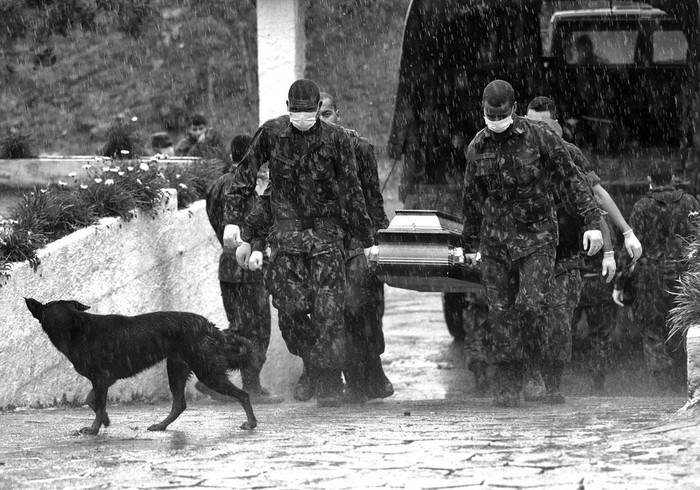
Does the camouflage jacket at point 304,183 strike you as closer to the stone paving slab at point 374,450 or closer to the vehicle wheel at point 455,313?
the stone paving slab at point 374,450

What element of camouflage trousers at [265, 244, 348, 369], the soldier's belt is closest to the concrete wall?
camouflage trousers at [265, 244, 348, 369]

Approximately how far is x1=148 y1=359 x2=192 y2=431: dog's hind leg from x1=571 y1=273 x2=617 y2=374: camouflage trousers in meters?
4.06

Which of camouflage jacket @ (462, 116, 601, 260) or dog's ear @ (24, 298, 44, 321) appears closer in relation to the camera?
dog's ear @ (24, 298, 44, 321)

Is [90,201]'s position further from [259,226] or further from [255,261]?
[255,261]

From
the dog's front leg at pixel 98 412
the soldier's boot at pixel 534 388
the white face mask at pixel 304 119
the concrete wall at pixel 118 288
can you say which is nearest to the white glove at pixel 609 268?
the soldier's boot at pixel 534 388

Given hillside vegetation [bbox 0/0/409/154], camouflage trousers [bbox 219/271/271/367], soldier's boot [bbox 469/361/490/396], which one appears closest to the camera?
camouflage trousers [bbox 219/271/271/367]

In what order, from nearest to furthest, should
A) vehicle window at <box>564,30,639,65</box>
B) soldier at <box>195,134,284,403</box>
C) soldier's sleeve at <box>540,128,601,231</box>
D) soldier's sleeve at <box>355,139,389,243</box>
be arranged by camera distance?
soldier's sleeve at <box>540,128,601,231</box>, soldier's sleeve at <box>355,139,389,243</box>, soldier at <box>195,134,284,403</box>, vehicle window at <box>564,30,639,65</box>

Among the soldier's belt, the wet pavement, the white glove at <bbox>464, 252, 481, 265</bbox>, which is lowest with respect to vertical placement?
the wet pavement

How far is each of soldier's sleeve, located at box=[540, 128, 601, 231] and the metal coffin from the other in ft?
2.94

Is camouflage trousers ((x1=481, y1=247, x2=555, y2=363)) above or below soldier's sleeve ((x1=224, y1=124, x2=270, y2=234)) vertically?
below

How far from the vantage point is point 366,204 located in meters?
8.50

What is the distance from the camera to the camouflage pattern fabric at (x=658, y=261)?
9.76 m

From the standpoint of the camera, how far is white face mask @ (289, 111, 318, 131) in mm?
7844

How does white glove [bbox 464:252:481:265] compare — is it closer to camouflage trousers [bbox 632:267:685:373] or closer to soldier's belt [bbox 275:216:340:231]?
soldier's belt [bbox 275:216:340:231]
